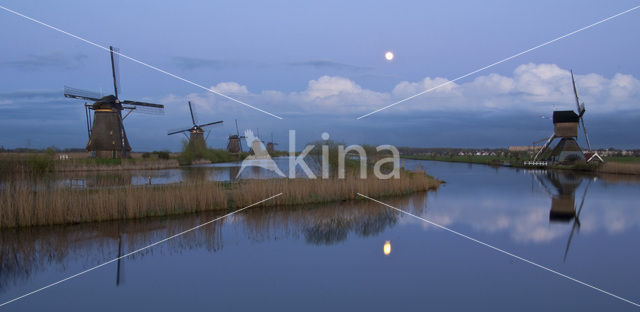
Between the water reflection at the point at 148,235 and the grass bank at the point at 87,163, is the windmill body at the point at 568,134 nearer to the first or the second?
the water reflection at the point at 148,235

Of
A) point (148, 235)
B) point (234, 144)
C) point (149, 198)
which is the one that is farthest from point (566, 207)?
point (234, 144)

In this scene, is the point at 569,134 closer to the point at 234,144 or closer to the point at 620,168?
the point at 620,168

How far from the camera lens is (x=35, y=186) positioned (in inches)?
340

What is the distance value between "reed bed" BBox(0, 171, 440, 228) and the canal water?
0.43m

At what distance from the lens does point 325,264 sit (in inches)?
244

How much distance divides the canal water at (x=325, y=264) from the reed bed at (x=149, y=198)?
1.42 ft

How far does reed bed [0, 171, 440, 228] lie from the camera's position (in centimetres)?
783

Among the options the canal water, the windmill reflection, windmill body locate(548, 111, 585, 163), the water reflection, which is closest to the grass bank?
the water reflection

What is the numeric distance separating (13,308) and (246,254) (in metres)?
3.15

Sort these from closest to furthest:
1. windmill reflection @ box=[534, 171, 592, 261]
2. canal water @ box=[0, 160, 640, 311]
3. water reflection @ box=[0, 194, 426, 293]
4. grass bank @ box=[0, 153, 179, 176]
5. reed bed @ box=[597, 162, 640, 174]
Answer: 1. canal water @ box=[0, 160, 640, 311]
2. water reflection @ box=[0, 194, 426, 293]
3. windmill reflection @ box=[534, 171, 592, 261]
4. grass bank @ box=[0, 153, 179, 176]
5. reed bed @ box=[597, 162, 640, 174]

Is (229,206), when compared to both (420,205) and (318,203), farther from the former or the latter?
(420,205)

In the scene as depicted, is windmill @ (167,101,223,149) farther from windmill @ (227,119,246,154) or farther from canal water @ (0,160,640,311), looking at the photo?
canal water @ (0,160,640,311)

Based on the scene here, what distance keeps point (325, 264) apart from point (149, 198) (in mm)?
5194

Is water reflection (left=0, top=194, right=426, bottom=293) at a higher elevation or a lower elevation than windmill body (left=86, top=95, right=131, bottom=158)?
lower
